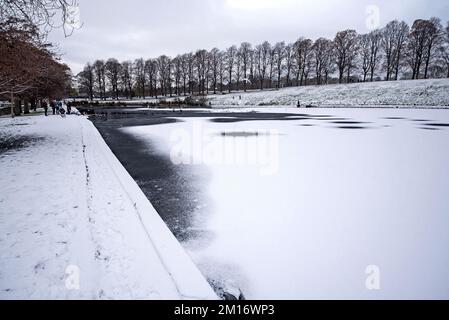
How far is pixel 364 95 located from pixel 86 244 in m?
45.8

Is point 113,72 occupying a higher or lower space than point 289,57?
lower

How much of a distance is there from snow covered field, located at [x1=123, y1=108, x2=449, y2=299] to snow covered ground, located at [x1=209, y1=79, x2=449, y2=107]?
32.8m

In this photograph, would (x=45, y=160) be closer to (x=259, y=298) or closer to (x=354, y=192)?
(x=259, y=298)

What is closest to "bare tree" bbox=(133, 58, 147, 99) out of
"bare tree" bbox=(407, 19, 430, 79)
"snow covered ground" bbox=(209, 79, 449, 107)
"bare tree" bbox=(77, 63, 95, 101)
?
"bare tree" bbox=(77, 63, 95, 101)

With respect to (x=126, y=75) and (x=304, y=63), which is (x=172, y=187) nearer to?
(x=304, y=63)

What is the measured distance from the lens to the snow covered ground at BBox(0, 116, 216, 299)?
2883mm

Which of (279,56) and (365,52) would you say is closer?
(365,52)

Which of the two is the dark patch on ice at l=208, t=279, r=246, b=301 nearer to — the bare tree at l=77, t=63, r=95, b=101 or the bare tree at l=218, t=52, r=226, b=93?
the bare tree at l=218, t=52, r=226, b=93

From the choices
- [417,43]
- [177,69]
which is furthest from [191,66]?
[417,43]

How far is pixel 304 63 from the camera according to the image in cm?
6391

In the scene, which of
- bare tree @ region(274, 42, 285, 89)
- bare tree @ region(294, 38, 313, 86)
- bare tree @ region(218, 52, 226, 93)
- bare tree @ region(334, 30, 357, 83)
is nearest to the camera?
bare tree @ region(334, 30, 357, 83)

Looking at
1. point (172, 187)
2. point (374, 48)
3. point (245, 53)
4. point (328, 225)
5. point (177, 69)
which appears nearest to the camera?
point (328, 225)

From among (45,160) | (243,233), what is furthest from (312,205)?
(45,160)

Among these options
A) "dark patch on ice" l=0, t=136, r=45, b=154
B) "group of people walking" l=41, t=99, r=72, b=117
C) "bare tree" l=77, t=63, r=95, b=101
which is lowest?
"dark patch on ice" l=0, t=136, r=45, b=154
